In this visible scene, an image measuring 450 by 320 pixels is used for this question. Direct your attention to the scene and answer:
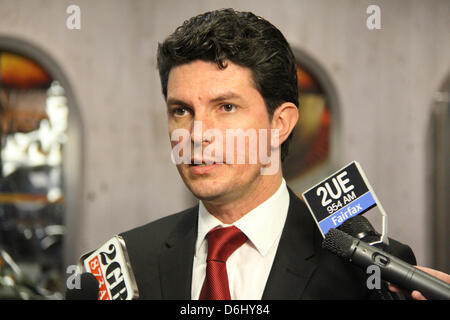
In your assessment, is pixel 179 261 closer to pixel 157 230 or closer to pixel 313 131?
pixel 157 230

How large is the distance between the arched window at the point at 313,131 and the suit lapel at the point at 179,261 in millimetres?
2044

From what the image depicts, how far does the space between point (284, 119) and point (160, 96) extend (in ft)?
5.87

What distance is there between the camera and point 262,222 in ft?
3.01

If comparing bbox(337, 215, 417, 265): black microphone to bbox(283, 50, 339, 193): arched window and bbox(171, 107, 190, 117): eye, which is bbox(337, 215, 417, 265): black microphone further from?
bbox(283, 50, 339, 193): arched window

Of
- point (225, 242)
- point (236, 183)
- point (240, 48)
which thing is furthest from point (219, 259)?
point (240, 48)

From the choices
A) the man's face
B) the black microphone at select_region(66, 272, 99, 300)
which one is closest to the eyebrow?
the man's face

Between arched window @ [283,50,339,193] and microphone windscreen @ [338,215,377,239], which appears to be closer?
microphone windscreen @ [338,215,377,239]

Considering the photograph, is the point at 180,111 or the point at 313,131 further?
the point at 313,131

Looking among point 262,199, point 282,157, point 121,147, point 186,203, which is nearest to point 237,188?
point 262,199

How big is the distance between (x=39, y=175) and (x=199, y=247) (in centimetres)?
225

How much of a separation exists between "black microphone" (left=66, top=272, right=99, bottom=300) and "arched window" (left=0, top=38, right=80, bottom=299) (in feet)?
7.10

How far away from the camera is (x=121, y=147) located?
2.88 m

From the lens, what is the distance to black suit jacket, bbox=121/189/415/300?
0.85 m

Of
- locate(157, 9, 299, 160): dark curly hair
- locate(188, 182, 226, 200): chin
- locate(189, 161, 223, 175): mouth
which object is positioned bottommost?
locate(188, 182, 226, 200): chin
